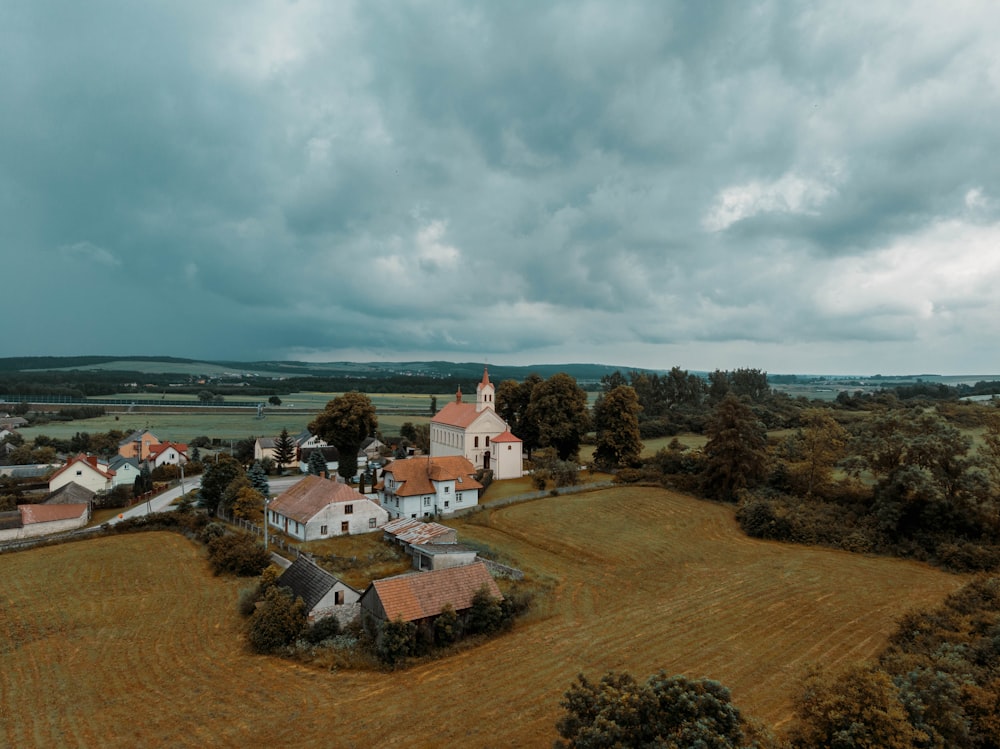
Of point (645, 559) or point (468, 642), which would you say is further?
point (645, 559)

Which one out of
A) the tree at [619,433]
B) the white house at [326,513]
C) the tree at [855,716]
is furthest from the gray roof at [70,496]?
the tree at [855,716]

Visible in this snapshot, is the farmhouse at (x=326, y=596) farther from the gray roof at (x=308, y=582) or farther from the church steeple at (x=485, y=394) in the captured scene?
the church steeple at (x=485, y=394)

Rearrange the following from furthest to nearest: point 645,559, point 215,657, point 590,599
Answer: point 645,559, point 590,599, point 215,657

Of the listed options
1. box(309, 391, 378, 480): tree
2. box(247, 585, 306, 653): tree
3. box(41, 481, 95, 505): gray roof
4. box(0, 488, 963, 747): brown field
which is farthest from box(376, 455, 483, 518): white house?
box(41, 481, 95, 505): gray roof

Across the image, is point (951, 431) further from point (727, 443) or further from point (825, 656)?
point (825, 656)

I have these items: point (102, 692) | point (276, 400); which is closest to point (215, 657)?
point (102, 692)
